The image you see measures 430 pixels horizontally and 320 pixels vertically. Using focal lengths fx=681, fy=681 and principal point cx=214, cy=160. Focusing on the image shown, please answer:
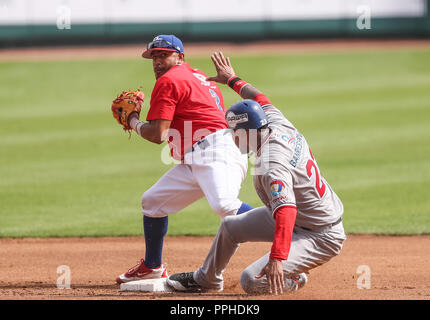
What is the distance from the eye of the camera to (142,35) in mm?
24328

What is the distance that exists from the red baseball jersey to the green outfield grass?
244cm

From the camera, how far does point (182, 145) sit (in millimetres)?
5402

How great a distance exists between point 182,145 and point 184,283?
42.6 inches

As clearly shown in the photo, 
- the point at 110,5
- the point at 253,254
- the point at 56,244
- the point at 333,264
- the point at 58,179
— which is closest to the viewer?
the point at 333,264

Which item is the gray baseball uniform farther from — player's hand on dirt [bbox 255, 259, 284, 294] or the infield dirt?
player's hand on dirt [bbox 255, 259, 284, 294]

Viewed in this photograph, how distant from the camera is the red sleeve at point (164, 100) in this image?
17.1 feet

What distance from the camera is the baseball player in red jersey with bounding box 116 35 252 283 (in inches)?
205

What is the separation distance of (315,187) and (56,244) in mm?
3532

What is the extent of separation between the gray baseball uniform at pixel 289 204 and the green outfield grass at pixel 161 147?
2.82 m

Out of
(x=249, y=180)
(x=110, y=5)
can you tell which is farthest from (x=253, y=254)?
(x=110, y=5)

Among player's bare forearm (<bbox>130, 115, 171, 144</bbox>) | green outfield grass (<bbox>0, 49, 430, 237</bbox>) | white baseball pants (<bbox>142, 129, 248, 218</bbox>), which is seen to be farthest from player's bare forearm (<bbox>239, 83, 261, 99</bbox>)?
green outfield grass (<bbox>0, 49, 430, 237</bbox>)

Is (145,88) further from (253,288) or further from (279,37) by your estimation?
(253,288)

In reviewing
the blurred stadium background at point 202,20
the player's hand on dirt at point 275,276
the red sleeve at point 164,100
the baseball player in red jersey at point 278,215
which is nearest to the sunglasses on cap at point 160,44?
the red sleeve at point 164,100

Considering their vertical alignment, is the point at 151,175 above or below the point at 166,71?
below
